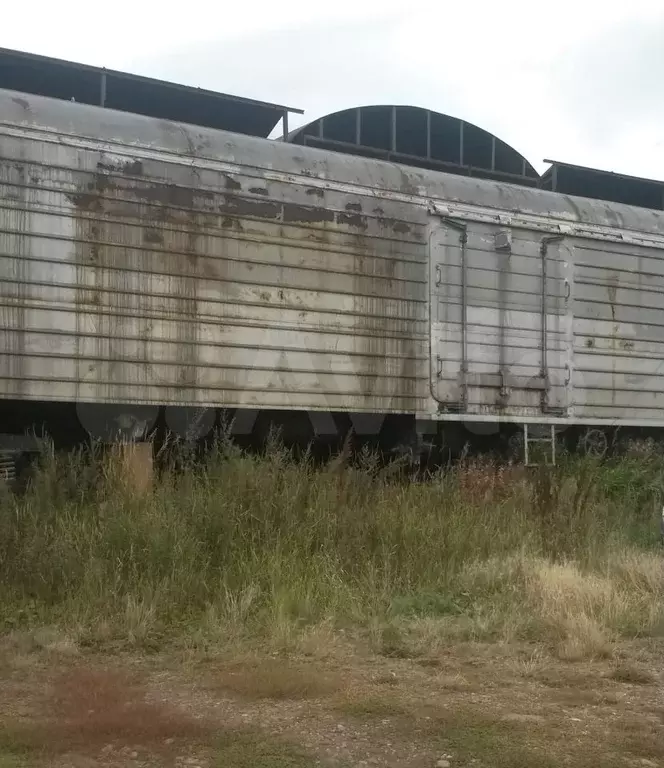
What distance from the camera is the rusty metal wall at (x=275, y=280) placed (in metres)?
6.57

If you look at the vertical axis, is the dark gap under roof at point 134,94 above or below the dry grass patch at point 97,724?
above

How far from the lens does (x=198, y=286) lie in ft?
23.2

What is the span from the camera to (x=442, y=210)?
8.28m

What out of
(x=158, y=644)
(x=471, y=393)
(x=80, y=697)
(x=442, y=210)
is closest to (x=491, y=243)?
(x=442, y=210)

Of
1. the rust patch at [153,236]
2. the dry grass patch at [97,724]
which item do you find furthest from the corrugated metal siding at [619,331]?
the dry grass patch at [97,724]

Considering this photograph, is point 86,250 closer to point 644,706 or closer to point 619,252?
point 644,706

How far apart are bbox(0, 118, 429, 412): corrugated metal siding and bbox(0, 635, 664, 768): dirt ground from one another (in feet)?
10.4

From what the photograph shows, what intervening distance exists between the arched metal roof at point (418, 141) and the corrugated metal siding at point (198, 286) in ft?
5.51

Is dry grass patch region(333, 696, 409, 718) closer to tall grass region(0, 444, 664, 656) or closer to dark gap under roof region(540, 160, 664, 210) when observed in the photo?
tall grass region(0, 444, 664, 656)

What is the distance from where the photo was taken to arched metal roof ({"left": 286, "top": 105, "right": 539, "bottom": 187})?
927cm

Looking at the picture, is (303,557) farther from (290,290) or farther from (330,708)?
(290,290)

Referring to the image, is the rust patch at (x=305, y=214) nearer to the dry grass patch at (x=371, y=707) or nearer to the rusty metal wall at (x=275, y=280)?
the rusty metal wall at (x=275, y=280)

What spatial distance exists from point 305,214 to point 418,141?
3180 millimetres

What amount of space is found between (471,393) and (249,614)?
4523 mm
